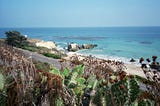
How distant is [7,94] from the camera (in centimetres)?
418

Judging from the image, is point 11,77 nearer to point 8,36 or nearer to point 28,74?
point 28,74

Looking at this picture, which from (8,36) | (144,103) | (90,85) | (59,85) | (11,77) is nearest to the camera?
(59,85)

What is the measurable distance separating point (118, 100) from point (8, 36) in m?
43.4

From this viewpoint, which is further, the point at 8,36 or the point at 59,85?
the point at 8,36

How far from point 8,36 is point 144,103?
144ft

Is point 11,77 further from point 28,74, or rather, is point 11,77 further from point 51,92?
point 51,92

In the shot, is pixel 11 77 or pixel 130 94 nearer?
pixel 11 77

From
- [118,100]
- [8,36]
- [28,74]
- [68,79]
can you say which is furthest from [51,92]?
[8,36]

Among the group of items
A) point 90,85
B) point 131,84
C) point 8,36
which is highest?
point 131,84

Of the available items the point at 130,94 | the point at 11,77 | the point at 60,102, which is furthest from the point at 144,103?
the point at 11,77

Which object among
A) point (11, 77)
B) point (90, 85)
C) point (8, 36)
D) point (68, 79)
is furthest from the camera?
point (8, 36)

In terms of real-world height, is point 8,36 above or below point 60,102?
below

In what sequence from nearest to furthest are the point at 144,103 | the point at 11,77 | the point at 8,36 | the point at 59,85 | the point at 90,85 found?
the point at 59,85 → the point at 11,77 → the point at 144,103 → the point at 90,85 → the point at 8,36

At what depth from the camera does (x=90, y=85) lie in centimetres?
650
